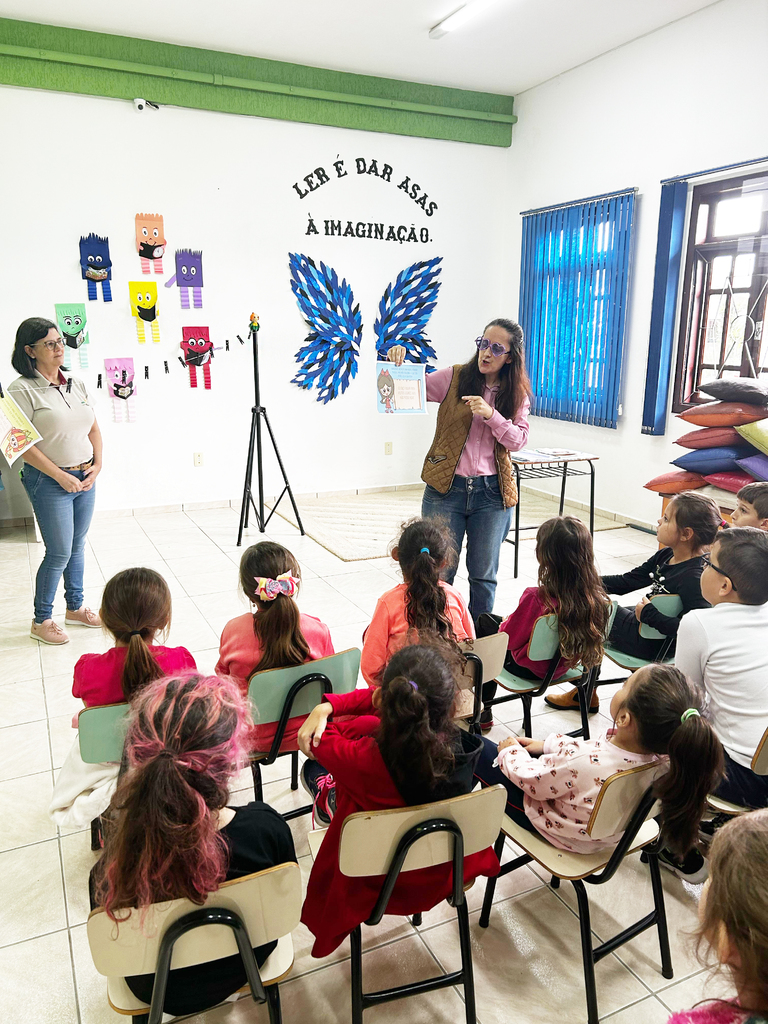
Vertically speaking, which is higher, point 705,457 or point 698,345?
point 698,345

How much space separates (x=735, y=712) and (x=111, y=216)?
504 cm

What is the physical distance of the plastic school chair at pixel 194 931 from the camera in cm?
109

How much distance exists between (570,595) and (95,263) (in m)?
4.37

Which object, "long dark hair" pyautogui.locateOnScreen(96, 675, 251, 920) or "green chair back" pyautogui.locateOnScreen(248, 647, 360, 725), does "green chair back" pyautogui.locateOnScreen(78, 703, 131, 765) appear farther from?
"long dark hair" pyautogui.locateOnScreen(96, 675, 251, 920)

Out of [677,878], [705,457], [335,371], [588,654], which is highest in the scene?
[335,371]

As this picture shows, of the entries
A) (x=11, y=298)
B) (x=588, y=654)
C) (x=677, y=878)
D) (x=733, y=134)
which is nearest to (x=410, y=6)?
(x=733, y=134)

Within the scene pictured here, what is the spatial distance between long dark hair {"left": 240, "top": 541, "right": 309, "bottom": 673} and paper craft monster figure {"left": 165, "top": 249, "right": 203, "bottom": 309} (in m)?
3.97

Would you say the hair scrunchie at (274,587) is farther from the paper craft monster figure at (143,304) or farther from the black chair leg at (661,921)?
the paper craft monster figure at (143,304)

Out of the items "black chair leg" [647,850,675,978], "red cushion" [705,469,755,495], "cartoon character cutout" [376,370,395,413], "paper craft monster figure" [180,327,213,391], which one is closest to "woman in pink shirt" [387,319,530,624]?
"cartoon character cutout" [376,370,395,413]

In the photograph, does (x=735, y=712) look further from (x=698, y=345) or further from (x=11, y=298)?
(x=11, y=298)

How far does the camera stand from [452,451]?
2900 millimetres

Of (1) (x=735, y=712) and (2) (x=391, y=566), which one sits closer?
(1) (x=735, y=712)

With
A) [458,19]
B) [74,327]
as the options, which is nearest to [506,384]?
[458,19]

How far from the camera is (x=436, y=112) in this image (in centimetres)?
588
